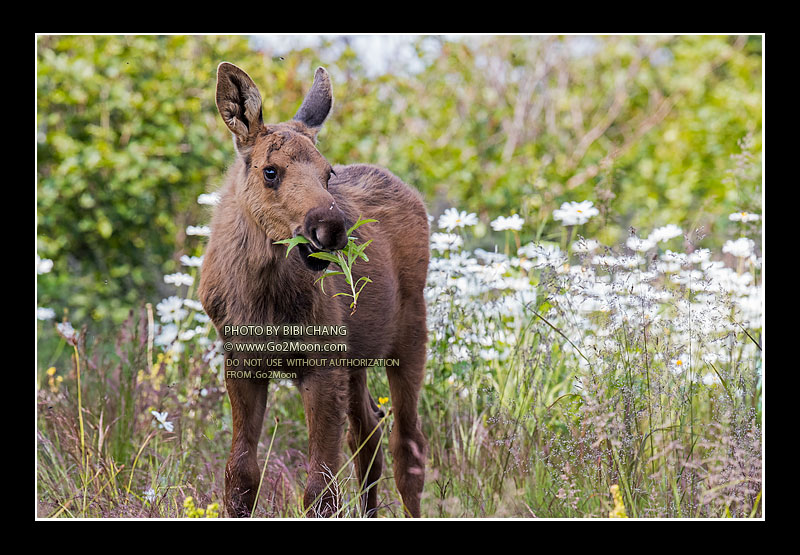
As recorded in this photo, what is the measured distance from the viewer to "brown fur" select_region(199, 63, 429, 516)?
4484 millimetres

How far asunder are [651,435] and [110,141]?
16.9 feet

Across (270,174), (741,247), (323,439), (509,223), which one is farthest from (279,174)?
(741,247)

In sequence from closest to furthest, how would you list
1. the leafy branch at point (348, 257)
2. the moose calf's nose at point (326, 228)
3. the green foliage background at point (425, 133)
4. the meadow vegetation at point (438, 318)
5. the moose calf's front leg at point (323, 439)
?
the moose calf's nose at point (326, 228) < the leafy branch at point (348, 257) < the moose calf's front leg at point (323, 439) < the meadow vegetation at point (438, 318) < the green foliage background at point (425, 133)

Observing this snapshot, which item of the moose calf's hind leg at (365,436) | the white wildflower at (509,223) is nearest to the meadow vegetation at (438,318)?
the white wildflower at (509,223)

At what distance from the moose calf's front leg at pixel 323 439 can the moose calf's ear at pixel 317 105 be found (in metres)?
1.41

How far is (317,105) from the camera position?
193 inches

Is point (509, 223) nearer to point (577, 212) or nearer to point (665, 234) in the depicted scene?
point (577, 212)

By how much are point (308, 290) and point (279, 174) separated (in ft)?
2.26

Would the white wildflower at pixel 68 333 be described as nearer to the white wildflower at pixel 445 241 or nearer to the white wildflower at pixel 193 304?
the white wildflower at pixel 193 304

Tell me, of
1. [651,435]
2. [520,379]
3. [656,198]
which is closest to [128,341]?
[520,379]

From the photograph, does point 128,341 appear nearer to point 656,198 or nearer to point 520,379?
point 520,379

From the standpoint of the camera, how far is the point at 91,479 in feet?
16.6

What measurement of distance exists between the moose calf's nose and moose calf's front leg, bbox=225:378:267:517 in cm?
107

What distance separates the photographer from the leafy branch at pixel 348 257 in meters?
4.34
